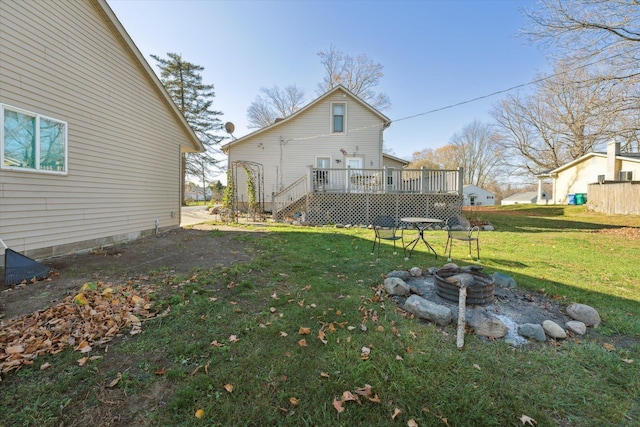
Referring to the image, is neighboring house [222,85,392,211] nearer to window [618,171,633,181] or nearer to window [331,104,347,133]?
window [331,104,347,133]

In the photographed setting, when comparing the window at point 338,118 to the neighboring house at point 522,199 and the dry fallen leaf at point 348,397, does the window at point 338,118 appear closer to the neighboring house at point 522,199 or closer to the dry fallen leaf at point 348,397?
the dry fallen leaf at point 348,397

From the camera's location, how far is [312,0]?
42.7 feet

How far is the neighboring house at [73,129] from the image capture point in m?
4.81

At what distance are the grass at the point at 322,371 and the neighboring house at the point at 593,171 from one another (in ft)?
72.8

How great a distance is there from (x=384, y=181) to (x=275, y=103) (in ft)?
76.4

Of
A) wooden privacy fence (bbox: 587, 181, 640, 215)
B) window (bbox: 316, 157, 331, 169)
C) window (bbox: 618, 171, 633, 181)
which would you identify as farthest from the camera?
window (bbox: 618, 171, 633, 181)

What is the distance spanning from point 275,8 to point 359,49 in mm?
16122

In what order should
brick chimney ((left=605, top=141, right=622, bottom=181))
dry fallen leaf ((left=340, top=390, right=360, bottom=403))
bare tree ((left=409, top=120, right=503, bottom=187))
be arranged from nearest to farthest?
dry fallen leaf ((left=340, top=390, right=360, bottom=403))
brick chimney ((left=605, top=141, right=622, bottom=181))
bare tree ((left=409, top=120, right=503, bottom=187))

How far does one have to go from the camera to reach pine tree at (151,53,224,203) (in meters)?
27.2

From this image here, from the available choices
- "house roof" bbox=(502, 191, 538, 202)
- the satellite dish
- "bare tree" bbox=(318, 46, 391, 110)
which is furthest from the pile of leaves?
"house roof" bbox=(502, 191, 538, 202)

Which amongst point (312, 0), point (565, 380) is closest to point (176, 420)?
point (565, 380)

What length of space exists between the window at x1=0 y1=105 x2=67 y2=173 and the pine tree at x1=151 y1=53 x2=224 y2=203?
73.1 feet

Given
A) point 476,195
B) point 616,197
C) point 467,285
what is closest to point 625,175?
point 616,197

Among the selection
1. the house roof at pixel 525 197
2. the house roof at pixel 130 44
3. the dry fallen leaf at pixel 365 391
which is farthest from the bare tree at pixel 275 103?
the house roof at pixel 525 197
